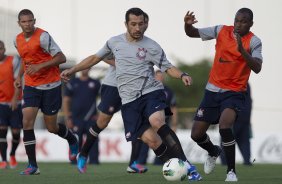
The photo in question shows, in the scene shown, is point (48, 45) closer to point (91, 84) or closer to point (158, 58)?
point (158, 58)

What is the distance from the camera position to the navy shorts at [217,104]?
12.3 m

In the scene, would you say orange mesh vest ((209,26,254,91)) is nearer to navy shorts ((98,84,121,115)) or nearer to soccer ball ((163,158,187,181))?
soccer ball ((163,158,187,181))

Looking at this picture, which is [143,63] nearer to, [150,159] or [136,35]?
[136,35]

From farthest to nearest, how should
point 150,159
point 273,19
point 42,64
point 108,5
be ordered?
point 108,5, point 273,19, point 150,159, point 42,64

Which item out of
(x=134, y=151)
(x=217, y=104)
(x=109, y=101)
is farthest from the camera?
(x=134, y=151)

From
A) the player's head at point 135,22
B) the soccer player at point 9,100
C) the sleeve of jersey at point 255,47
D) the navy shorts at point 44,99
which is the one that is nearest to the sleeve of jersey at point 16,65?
the soccer player at point 9,100

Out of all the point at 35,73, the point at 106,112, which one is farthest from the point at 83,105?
the point at 35,73

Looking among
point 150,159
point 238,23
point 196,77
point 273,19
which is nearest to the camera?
point 238,23

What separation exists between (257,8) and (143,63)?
71.5 ft

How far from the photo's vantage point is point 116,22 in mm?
34844

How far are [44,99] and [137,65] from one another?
2208 millimetres

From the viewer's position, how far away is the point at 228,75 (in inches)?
489

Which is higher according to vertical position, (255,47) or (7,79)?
(255,47)

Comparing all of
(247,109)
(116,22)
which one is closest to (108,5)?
(116,22)
